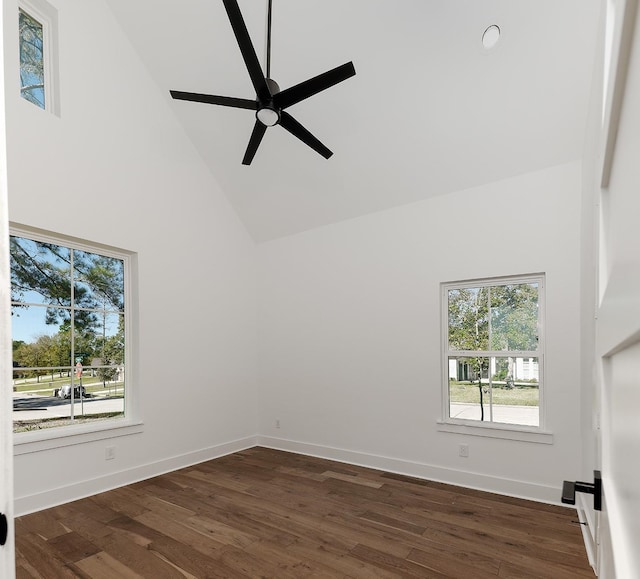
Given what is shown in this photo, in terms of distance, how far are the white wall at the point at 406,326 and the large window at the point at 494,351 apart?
0.12 meters

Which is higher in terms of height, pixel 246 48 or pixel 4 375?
pixel 246 48

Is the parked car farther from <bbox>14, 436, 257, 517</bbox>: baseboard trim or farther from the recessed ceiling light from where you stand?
the recessed ceiling light

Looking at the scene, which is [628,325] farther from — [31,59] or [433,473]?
[31,59]

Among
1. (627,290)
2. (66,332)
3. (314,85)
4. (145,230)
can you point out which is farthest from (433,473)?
(627,290)

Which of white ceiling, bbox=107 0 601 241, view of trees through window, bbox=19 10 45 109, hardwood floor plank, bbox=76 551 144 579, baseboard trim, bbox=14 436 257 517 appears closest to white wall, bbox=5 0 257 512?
baseboard trim, bbox=14 436 257 517

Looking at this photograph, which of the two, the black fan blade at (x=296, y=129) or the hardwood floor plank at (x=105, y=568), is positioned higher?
the black fan blade at (x=296, y=129)

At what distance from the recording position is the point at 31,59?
368 cm

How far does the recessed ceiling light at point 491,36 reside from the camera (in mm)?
2965

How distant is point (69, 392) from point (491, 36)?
14.7ft

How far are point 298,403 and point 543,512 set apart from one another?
277 centimetres

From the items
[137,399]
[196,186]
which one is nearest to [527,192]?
[196,186]

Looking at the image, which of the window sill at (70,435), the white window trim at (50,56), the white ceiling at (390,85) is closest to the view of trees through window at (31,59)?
the white window trim at (50,56)

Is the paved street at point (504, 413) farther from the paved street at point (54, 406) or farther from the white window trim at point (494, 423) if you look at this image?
the paved street at point (54, 406)

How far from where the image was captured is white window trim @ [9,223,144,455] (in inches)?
136
